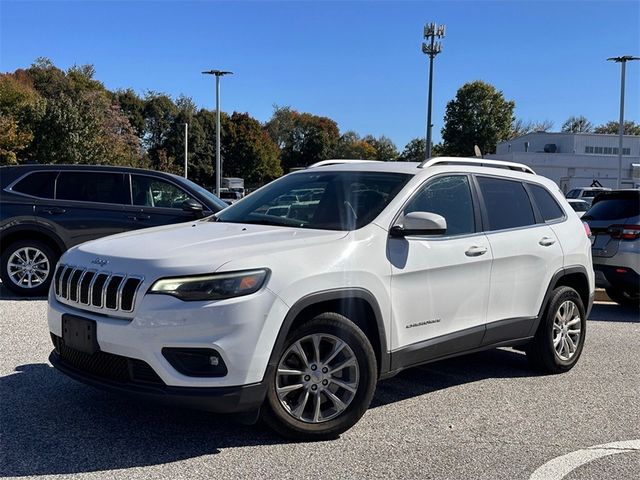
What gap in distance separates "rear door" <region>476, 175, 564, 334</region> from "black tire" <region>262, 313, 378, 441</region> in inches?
53.8

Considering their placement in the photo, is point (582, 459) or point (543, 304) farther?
point (543, 304)

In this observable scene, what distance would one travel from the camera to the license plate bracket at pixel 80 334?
139 inches

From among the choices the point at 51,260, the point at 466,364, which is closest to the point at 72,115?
the point at 51,260

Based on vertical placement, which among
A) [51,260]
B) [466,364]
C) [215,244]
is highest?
[215,244]

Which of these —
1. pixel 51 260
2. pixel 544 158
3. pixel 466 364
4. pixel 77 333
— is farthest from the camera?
pixel 544 158

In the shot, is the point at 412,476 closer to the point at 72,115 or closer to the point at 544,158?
the point at 72,115

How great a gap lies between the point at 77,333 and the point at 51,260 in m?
5.33

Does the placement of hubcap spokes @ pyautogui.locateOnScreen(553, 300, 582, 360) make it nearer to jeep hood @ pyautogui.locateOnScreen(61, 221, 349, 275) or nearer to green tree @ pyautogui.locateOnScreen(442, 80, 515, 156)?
jeep hood @ pyautogui.locateOnScreen(61, 221, 349, 275)

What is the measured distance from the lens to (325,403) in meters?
3.89

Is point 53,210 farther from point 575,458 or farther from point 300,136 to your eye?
point 300,136

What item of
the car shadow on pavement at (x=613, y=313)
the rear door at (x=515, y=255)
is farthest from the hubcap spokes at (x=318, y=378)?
the car shadow on pavement at (x=613, y=313)

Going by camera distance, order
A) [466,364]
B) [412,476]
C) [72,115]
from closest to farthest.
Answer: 1. [412,476]
2. [466,364]
3. [72,115]

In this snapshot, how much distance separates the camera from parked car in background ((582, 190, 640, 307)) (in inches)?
318

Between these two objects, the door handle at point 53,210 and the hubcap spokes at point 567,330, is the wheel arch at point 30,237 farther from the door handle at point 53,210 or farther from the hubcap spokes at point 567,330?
the hubcap spokes at point 567,330
